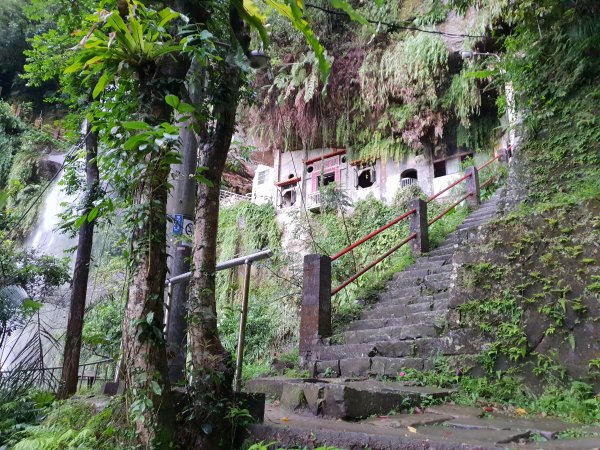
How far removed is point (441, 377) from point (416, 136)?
Answer: 492 inches

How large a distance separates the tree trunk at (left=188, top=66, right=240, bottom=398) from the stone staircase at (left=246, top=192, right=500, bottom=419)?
105cm

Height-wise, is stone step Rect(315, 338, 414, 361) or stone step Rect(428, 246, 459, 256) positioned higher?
stone step Rect(428, 246, 459, 256)

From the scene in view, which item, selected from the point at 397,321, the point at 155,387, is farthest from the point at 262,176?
the point at 155,387

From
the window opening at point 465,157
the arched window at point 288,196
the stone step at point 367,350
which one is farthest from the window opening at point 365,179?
the stone step at point 367,350

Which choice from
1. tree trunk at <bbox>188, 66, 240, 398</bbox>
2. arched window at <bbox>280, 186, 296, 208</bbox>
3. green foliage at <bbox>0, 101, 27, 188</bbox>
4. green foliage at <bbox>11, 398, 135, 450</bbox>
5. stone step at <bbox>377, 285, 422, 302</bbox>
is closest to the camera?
green foliage at <bbox>11, 398, 135, 450</bbox>

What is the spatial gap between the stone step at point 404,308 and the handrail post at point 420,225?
87.2 inches

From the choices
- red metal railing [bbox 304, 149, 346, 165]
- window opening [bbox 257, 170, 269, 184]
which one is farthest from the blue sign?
window opening [bbox 257, 170, 269, 184]

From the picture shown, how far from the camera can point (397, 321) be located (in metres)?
5.70

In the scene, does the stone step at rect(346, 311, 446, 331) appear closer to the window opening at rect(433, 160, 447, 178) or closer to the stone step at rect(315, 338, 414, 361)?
the stone step at rect(315, 338, 414, 361)

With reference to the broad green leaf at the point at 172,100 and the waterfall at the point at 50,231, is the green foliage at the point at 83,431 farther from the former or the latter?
the waterfall at the point at 50,231

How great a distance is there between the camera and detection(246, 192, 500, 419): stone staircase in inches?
127

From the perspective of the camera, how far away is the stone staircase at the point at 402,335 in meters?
4.57

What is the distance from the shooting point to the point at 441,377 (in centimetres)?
420

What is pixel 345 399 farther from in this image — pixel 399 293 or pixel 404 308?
pixel 399 293
